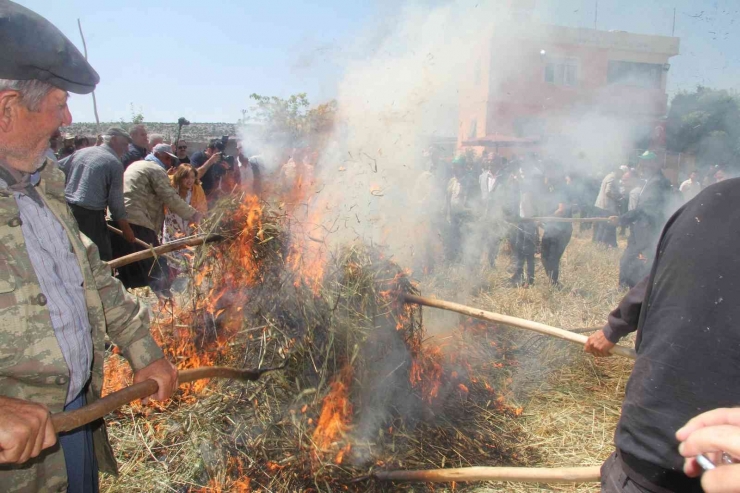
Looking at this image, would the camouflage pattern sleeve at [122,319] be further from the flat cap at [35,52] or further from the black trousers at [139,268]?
the black trousers at [139,268]

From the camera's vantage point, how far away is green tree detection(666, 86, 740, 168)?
1135cm

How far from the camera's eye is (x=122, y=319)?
2094mm

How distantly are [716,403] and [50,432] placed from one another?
89.6 inches

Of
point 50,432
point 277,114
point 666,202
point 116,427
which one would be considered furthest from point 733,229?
point 277,114

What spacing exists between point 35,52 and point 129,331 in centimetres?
119

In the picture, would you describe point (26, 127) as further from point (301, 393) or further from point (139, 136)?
point (139, 136)

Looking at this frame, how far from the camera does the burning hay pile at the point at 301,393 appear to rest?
9.64ft

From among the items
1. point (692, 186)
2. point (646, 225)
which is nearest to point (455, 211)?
point (646, 225)

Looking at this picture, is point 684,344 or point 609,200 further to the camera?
point 609,200

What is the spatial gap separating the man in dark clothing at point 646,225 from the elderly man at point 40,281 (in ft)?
22.9

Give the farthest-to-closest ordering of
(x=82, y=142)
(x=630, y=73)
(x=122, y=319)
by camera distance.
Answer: (x=630, y=73)
(x=82, y=142)
(x=122, y=319)

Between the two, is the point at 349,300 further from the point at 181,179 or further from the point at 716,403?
the point at 181,179

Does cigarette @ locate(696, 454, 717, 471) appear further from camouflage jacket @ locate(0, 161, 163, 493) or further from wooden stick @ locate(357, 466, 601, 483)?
camouflage jacket @ locate(0, 161, 163, 493)

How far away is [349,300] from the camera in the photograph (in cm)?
315
